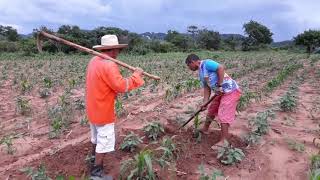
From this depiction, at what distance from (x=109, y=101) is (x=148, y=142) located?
132cm

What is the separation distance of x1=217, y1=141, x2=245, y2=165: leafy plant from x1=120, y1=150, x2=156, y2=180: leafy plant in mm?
1036

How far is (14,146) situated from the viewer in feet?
20.3

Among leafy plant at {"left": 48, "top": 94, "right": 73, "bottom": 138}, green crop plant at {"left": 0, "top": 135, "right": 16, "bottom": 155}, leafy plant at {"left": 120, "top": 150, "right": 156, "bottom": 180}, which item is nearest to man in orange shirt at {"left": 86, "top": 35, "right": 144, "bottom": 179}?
leafy plant at {"left": 120, "top": 150, "right": 156, "bottom": 180}

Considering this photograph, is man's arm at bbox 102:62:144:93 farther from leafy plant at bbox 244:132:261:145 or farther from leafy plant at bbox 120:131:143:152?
leafy plant at bbox 244:132:261:145

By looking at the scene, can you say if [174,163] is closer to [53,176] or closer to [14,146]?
[53,176]

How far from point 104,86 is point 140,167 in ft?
2.82

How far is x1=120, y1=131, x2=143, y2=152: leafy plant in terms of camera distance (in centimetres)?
533

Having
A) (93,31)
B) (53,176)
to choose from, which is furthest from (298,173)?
(93,31)

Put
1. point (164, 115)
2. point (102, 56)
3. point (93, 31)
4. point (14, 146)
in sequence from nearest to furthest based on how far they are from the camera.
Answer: point (102, 56) < point (14, 146) < point (164, 115) < point (93, 31)

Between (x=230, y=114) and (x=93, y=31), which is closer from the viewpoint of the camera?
(x=230, y=114)

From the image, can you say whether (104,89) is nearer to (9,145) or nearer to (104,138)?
(104,138)

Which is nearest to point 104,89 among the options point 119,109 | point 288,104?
point 119,109

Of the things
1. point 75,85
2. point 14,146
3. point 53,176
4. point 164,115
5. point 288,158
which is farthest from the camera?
point 75,85

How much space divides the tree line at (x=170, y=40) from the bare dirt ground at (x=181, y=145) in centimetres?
2352
